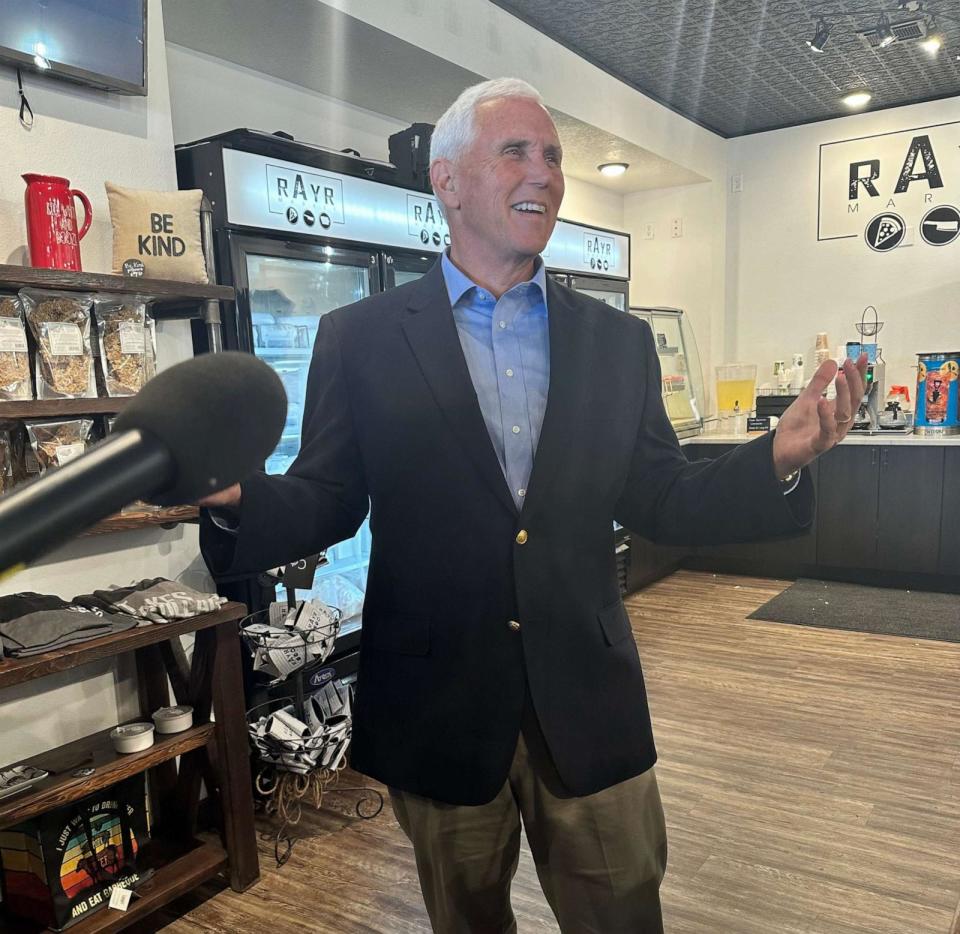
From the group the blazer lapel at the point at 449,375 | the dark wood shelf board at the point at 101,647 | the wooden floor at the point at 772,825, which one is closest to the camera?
the blazer lapel at the point at 449,375

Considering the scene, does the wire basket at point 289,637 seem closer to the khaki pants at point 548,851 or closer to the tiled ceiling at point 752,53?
the khaki pants at point 548,851

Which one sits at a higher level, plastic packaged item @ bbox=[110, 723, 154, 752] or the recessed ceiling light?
the recessed ceiling light

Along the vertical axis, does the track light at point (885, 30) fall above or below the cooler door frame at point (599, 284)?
above

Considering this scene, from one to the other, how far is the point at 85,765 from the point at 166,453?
2.09 m

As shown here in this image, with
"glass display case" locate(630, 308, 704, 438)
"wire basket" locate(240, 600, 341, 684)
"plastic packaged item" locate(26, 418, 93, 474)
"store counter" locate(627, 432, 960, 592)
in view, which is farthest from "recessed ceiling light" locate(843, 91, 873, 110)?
"plastic packaged item" locate(26, 418, 93, 474)

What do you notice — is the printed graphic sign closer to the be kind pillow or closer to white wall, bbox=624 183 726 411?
the be kind pillow

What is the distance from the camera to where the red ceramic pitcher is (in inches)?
79.5

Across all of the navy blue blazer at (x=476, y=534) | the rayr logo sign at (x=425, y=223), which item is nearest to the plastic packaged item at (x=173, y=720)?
the navy blue blazer at (x=476, y=534)

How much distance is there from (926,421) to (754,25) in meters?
2.70

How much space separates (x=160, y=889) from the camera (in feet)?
7.07

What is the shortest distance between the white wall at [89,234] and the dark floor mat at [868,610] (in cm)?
348

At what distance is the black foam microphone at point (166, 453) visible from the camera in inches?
11.5

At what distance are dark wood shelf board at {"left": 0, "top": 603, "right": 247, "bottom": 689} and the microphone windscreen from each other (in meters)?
1.69

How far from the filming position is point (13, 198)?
6.94ft
